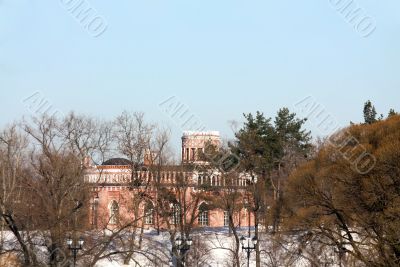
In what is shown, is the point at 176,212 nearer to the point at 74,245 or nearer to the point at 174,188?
the point at 174,188

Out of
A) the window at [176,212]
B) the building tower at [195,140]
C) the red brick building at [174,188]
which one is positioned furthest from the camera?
the building tower at [195,140]

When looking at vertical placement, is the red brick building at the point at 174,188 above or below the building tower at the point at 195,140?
below

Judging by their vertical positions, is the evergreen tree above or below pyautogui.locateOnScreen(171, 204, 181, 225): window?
above

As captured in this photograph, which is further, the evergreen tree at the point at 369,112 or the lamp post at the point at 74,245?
the evergreen tree at the point at 369,112

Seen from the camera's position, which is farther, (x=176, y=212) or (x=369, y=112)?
(x=369, y=112)

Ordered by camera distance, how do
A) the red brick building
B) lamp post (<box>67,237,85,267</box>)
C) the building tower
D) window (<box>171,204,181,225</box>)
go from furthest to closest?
the building tower, window (<box>171,204,181,225</box>), the red brick building, lamp post (<box>67,237,85,267</box>)

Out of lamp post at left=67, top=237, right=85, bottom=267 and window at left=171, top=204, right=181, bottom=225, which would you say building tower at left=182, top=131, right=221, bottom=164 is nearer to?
window at left=171, top=204, right=181, bottom=225

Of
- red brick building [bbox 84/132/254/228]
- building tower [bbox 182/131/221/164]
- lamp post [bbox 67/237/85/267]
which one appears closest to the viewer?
lamp post [bbox 67/237/85/267]

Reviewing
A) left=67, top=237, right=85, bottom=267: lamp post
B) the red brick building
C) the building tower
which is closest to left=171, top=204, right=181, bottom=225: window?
the red brick building

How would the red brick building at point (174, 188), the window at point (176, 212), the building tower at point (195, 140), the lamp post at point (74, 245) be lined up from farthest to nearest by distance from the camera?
the building tower at point (195, 140), the window at point (176, 212), the red brick building at point (174, 188), the lamp post at point (74, 245)

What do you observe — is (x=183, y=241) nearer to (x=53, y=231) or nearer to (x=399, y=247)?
(x=53, y=231)

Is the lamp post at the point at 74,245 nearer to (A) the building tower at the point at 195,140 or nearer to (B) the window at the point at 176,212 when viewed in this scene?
(B) the window at the point at 176,212

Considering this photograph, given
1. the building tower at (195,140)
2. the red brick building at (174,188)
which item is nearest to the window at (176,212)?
the red brick building at (174,188)

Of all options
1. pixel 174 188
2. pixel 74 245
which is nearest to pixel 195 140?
pixel 174 188
